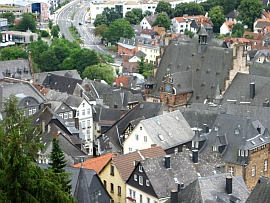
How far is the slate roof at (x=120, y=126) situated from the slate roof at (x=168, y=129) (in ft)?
25.4

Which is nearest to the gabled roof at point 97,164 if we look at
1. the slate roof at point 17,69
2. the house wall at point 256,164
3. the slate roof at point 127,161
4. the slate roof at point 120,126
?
the slate roof at point 127,161

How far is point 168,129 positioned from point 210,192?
1083 inches

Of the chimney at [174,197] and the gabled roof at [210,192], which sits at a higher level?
the gabled roof at [210,192]

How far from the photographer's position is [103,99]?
5044 inches

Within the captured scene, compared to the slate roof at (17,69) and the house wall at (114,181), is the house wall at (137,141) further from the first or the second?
the slate roof at (17,69)

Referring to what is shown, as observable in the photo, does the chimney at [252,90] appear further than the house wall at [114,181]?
Yes

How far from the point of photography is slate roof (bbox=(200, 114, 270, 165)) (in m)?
86.6

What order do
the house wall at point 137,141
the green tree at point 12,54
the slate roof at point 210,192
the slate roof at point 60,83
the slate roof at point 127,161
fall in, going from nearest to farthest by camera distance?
the slate roof at point 210,192 → the slate roof at point 127,161 → the house wall at point 137,141 → the slate roof at point 60,83 → the green tree at point 12,54

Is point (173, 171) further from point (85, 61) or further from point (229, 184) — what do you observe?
point (85, 61)

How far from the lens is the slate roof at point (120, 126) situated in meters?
100

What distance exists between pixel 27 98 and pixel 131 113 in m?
21.6

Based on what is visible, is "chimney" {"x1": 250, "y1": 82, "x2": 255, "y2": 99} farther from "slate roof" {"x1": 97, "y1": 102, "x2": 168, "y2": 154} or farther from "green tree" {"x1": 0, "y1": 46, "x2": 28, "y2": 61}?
"green tree" {"x1": 0, "y1": 46, "x2": 28, "y2": 61}

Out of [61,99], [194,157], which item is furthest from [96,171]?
Answer: [61,99]

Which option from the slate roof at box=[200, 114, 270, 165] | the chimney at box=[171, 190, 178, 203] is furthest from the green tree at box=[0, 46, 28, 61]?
the chimney at box=[171, 190, 178, 203]
